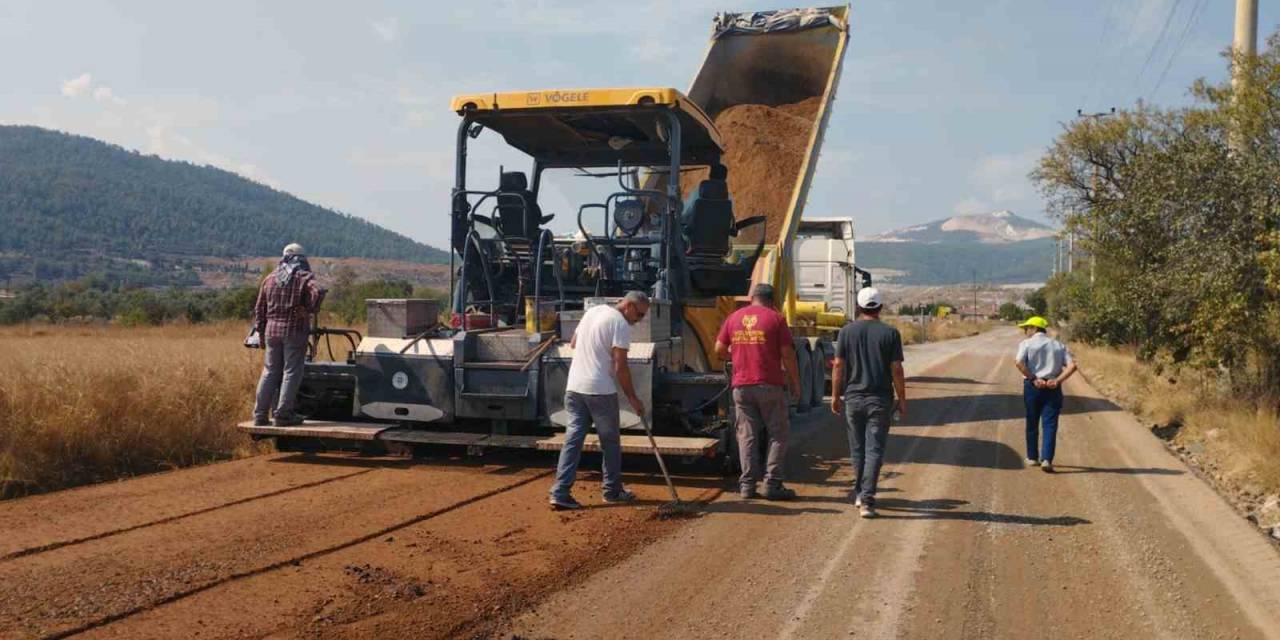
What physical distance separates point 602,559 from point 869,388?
2.41 meters

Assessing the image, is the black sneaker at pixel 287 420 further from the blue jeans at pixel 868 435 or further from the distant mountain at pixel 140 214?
the distant mountain at pixel 140 214

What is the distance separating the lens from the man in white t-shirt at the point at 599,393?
262 inches

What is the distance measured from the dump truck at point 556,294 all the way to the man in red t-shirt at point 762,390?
34 centimetres

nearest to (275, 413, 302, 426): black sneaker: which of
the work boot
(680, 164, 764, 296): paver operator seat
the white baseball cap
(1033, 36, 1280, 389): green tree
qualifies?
(680, 164, 764, 296): paver operator seat

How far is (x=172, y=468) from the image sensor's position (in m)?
8.00

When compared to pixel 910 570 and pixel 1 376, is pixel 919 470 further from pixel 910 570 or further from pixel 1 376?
pixel 1 376

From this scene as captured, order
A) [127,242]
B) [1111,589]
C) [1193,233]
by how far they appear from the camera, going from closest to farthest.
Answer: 1. [1111,589]
2. [1193,233]
3. [127,242]

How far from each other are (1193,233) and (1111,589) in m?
8.53

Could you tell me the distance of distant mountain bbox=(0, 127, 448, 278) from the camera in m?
114

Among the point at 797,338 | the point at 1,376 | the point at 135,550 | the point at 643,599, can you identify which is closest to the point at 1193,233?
the point at 797,338

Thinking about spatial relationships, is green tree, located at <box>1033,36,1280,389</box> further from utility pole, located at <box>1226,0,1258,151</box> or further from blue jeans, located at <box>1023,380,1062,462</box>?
blue jeans, located at <box>1023,380,1062,462</box>

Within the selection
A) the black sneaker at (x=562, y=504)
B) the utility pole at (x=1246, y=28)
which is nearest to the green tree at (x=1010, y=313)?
the utility pole at (x=1246, y=28)

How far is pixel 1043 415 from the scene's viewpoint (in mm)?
8836

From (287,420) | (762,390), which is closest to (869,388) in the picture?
(762,390)
